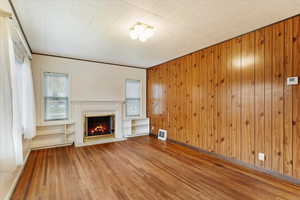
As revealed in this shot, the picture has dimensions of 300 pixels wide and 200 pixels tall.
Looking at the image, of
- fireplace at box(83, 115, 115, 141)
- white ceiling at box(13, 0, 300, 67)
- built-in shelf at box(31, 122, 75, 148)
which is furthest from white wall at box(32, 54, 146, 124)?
fireplace at box(83, 115, 115, 141)

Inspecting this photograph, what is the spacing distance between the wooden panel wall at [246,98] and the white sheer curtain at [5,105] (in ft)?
12.0

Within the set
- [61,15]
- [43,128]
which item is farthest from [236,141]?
[43,128]

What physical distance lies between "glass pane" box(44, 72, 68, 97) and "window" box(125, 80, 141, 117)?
6.79 feet

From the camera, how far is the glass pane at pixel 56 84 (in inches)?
166

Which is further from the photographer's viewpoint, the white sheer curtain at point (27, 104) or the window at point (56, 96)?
the window at point (56, 96)

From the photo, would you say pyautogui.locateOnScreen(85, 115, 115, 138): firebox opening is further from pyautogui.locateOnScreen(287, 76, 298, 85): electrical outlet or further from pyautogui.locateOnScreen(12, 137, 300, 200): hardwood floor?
pyautogui.locateOnScreen(287, 76, 298, 85): electrical outlet

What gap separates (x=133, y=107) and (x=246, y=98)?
152 inches

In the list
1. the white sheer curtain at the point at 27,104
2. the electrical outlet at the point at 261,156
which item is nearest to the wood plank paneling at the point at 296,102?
the electrical outlet at the point at 261,156

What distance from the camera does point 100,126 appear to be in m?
4.96

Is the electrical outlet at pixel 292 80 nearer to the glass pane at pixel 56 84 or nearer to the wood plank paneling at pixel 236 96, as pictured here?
the wood plank paneling at pixel 236 96

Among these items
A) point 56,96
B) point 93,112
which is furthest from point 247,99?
point 56,96

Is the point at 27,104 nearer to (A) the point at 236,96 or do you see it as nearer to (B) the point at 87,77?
(B) the point at 87,77

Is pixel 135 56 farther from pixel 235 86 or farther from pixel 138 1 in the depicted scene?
pixel 235 86

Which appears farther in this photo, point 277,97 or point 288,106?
point 277,97
